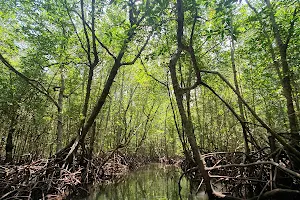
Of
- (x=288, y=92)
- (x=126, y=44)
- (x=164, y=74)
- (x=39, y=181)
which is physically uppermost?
(x=164, y=74)

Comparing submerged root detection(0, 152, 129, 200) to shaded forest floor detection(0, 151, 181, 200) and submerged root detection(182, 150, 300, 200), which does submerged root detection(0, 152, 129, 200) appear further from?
submerged root detection(182, 150, 300, 200)

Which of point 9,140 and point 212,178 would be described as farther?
point 9,140

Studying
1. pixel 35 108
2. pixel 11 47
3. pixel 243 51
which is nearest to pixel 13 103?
pixel 35 108

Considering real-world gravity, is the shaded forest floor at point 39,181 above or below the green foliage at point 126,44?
below

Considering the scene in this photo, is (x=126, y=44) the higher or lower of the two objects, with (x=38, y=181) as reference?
higher

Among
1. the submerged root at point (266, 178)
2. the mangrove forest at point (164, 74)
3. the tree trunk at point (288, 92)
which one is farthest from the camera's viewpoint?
the tree trunk at point (288, 92)

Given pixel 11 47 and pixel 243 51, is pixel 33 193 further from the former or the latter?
pixel 243 51

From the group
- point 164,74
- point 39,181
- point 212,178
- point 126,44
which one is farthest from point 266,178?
point 164,74

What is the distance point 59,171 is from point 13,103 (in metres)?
3.18

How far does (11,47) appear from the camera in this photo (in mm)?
7941

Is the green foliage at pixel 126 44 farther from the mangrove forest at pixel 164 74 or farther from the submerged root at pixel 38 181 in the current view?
the submerged root at pixel 38 181

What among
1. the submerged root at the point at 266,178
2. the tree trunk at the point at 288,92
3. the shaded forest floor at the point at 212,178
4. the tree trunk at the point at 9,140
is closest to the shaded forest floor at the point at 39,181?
the shaded forest floor at the point at 212,178

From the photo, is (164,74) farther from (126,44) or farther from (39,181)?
(39,181)

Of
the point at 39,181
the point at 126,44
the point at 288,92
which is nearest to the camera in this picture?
the point at 288,92
